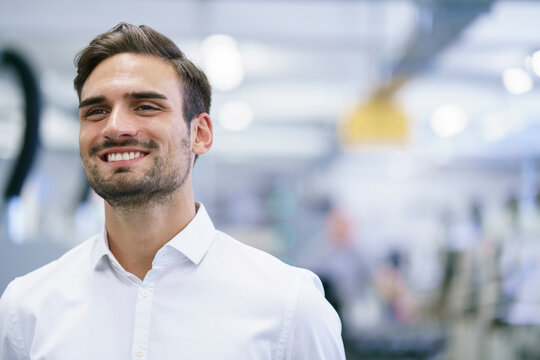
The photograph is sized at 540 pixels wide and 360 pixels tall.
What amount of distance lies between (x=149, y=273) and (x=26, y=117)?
4.26 ft

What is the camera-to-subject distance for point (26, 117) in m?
2.20

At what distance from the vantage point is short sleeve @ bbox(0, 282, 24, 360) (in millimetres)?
1188

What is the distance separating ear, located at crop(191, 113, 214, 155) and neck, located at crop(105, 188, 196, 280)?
0.38 feet

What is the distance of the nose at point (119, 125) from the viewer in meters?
1.15

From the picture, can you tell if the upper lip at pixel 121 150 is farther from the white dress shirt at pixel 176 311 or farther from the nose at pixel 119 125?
the white dress shirt at pixel 176 311

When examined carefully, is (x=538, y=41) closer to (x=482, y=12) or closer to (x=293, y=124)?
(x=482, y=12)

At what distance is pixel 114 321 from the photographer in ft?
3.75

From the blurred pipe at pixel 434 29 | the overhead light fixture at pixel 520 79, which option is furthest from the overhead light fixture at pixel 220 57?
the overhead light fixture at pixel 520 79

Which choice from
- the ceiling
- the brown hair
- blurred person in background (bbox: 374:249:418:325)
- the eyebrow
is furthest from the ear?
blurred person in background (bbox: 374:249:418:325)

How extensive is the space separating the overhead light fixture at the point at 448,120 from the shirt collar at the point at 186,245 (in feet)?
23.0

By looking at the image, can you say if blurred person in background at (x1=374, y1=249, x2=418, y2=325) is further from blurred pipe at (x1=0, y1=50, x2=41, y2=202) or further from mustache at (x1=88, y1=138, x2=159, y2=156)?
mustache at (x1=88, y1=138, x2=159, y2=156)

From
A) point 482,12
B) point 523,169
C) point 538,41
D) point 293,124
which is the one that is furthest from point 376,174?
point 538,41

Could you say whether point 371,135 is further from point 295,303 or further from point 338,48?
point 295,303

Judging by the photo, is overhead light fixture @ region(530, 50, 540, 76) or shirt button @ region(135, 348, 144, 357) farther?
overhead light fixture @ region(530, 50, 540, 76)
